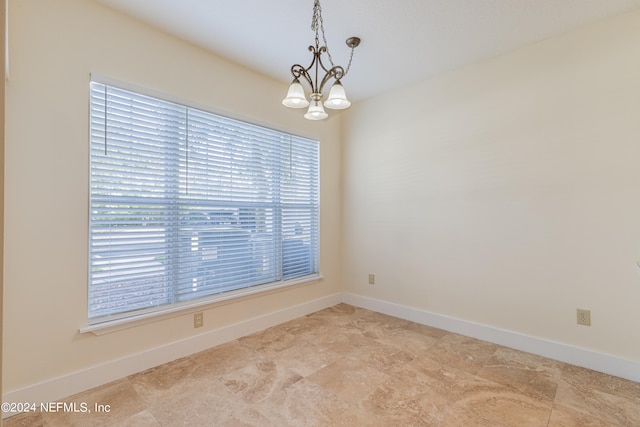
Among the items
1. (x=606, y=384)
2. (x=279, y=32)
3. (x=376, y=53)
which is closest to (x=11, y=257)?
(x=279, y=32)

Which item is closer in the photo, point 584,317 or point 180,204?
point 584,317

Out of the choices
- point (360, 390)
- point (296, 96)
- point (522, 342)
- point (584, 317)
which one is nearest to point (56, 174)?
point (296, 96)

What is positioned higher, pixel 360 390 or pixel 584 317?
pixel 584 317

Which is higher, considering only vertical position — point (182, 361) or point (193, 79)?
point (193, 79)

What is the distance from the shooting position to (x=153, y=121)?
7.80 feet

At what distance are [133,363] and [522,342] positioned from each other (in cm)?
314

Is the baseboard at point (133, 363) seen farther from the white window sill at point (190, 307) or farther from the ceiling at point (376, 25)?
the ceiling at point (376, 25)

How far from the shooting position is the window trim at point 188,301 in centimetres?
214

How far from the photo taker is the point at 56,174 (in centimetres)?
198

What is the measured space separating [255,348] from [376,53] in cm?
283

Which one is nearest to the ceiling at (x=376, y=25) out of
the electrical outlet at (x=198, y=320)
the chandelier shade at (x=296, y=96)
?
the chandelier shade at (x=296, y=96)

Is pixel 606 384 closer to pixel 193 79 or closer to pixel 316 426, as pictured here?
pixel 316 426

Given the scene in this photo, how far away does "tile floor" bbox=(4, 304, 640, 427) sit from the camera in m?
1.80

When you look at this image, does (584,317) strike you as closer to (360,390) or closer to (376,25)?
(360,390)
